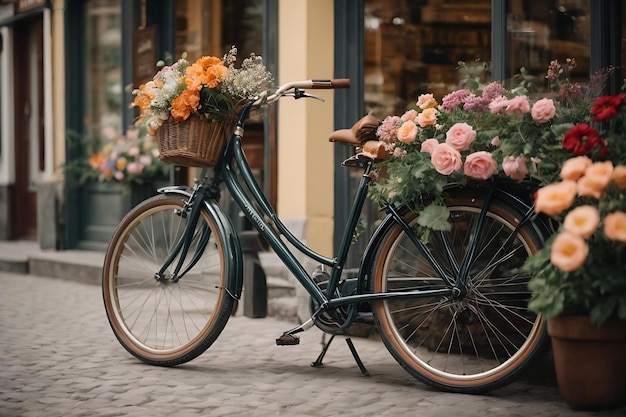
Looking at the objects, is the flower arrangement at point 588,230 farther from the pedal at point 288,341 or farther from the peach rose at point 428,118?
the pedal at point 288,341

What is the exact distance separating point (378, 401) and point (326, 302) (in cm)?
62

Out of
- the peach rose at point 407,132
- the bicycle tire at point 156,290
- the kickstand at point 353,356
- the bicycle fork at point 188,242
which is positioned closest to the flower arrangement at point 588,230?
the peach rose at point 407,132

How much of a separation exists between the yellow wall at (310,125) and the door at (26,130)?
6205mm

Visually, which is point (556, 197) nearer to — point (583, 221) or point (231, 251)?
point (583, 221)

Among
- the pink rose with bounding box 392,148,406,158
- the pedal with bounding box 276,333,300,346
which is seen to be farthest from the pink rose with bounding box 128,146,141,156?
the pink rose with bounding box 392,148,406,158

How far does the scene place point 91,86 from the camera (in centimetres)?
1062

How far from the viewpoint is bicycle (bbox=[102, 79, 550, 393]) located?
425 centimetres

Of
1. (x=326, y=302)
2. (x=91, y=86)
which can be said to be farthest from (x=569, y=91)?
(x=91, y=86)

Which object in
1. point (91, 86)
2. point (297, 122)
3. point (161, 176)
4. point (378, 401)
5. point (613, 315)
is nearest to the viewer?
point (613, 315)

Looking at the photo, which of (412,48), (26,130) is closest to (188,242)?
(412,48)

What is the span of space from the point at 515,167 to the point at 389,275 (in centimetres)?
86

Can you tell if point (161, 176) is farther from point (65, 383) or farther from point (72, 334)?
point (65, 383)

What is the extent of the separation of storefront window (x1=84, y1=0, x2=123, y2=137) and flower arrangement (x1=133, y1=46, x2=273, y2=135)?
5.57 metres

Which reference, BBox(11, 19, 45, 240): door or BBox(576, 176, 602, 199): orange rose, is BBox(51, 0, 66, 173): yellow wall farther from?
BBox(576, 176, 602, 199): orange rose
